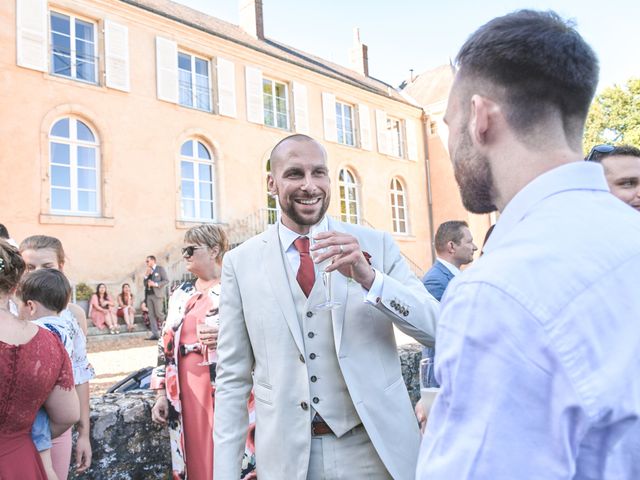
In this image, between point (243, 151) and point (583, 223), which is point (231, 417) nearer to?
point (583, 223)

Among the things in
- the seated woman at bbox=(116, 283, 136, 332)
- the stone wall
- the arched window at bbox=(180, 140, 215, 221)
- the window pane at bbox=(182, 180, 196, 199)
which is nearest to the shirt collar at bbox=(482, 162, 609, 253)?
the stone wall

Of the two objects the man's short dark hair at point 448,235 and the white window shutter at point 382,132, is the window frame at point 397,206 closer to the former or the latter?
the white window shutter at point 382,132

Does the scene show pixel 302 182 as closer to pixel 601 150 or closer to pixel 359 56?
pixel 601 150

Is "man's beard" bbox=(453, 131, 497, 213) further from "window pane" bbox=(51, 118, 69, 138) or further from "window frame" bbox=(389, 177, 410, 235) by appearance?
"window frame" bbox=(389, 177, 410, 235)

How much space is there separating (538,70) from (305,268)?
4.35 ft

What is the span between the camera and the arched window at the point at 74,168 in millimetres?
13039

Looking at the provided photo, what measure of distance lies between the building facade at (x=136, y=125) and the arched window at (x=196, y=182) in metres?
Answer: 0.04

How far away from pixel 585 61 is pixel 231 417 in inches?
66.2

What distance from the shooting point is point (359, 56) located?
27141mm

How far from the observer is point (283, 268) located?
207 cm

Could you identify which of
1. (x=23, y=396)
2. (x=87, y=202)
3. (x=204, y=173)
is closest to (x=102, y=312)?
(x=87, y=202)

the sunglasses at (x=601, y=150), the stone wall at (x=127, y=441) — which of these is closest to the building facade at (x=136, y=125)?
the stone wall at (x=127, y=441)

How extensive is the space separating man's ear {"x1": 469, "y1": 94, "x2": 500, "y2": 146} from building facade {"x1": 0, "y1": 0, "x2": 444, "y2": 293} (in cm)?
1309

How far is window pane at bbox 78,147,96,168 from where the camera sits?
1352 centimetres
